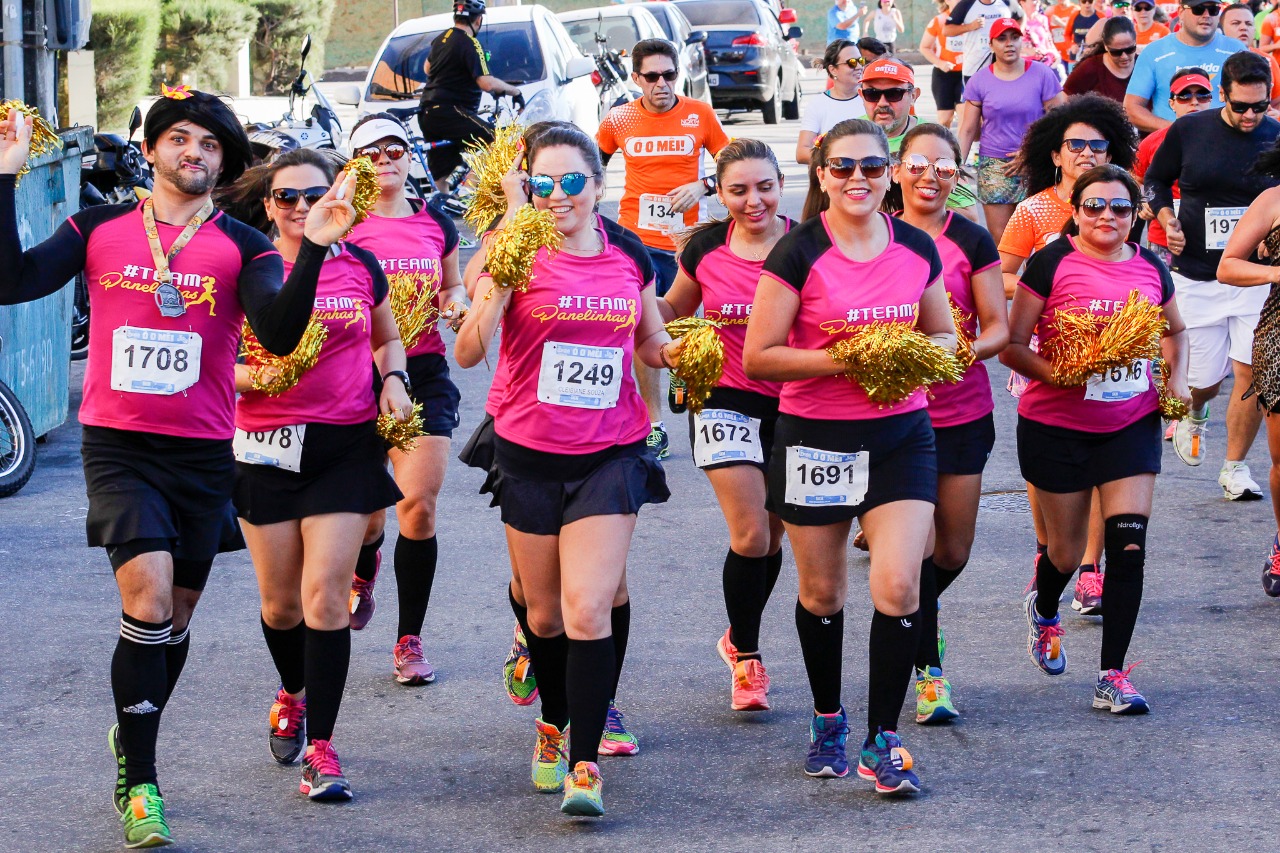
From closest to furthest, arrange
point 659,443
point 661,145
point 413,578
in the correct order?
point 413,578
point 659,443
point 661,145

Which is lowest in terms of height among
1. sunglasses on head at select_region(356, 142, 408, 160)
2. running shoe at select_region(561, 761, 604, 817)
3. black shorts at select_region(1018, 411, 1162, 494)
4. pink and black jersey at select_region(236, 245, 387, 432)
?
running shoe at select_region(561, 761, 604, 817)

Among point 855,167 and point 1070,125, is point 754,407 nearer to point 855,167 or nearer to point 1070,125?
point 855,167

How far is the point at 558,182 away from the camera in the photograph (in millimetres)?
5230

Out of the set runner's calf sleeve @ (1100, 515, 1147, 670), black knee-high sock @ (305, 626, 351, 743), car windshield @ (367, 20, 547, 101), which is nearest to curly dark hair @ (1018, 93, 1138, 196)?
runner's calf sleeve @ (1100, 515, 1147, 670)

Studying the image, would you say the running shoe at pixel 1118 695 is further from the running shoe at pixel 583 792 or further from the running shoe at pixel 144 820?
the running shoe at pixel 144 820

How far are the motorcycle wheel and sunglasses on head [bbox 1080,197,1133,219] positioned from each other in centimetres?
563

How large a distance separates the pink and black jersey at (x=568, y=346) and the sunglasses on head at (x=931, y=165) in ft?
3.98

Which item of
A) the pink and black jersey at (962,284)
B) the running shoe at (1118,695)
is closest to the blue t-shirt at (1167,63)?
the pink and black jersey at (962,284)

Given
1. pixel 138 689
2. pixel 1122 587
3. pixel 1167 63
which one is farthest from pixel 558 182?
pixel 1167 63

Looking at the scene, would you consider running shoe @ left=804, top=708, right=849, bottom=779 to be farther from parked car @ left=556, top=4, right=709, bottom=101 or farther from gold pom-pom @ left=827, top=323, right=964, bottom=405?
parked car @ left=556, top=4, right=709, bottom=101

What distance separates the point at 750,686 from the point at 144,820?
82.5 inches

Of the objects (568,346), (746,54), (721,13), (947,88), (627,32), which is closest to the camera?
(568,346)

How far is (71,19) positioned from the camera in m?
10.5

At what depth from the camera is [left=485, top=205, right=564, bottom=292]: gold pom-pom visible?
504cm
